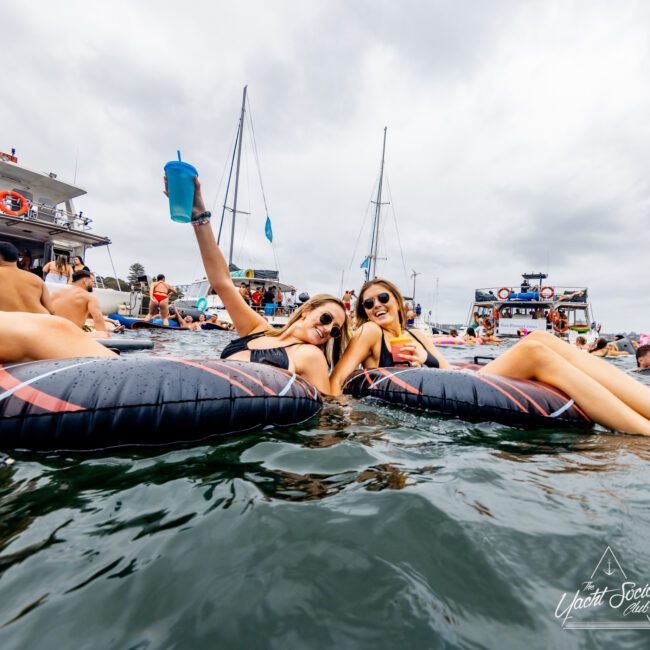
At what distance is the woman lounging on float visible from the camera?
243 cm

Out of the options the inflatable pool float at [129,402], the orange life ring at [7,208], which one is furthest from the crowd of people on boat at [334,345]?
the orange life ring at [7,208]

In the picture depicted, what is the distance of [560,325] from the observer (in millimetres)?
20297

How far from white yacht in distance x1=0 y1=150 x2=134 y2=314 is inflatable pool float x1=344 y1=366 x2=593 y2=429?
12.9m

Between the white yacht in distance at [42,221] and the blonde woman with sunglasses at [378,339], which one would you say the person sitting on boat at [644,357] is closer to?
the blonde woman with sunglasses at [378,339]

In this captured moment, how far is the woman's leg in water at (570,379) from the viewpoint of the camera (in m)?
2.37

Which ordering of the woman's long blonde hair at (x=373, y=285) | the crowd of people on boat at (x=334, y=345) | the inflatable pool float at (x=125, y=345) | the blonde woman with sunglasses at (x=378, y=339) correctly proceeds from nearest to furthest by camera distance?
the crowd of people on boat at (x=334, y=345), the blonde woman with sunglasses at (x=378, y=339), the woman's long blonde hair at (x=373, y=285), the inflatable pool float at (x=125, y=345)

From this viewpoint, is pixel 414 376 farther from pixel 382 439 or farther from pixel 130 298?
pixel 130 298

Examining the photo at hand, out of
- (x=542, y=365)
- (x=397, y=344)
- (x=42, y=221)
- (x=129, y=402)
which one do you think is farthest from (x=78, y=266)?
(x=542, y=365)

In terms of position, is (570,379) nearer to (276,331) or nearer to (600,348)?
(276,331)

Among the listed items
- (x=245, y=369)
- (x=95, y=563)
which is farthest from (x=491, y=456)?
(x=95, y=563)

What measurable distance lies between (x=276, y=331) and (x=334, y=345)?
0.62 metres

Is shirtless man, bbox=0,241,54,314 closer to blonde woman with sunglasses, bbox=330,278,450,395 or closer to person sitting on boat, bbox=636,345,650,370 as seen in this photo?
blonde woman with sunglasses, bbox=330,278,450,395

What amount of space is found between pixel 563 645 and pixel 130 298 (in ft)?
A: 56.2

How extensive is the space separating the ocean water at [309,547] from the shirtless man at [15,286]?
3.46 metres
